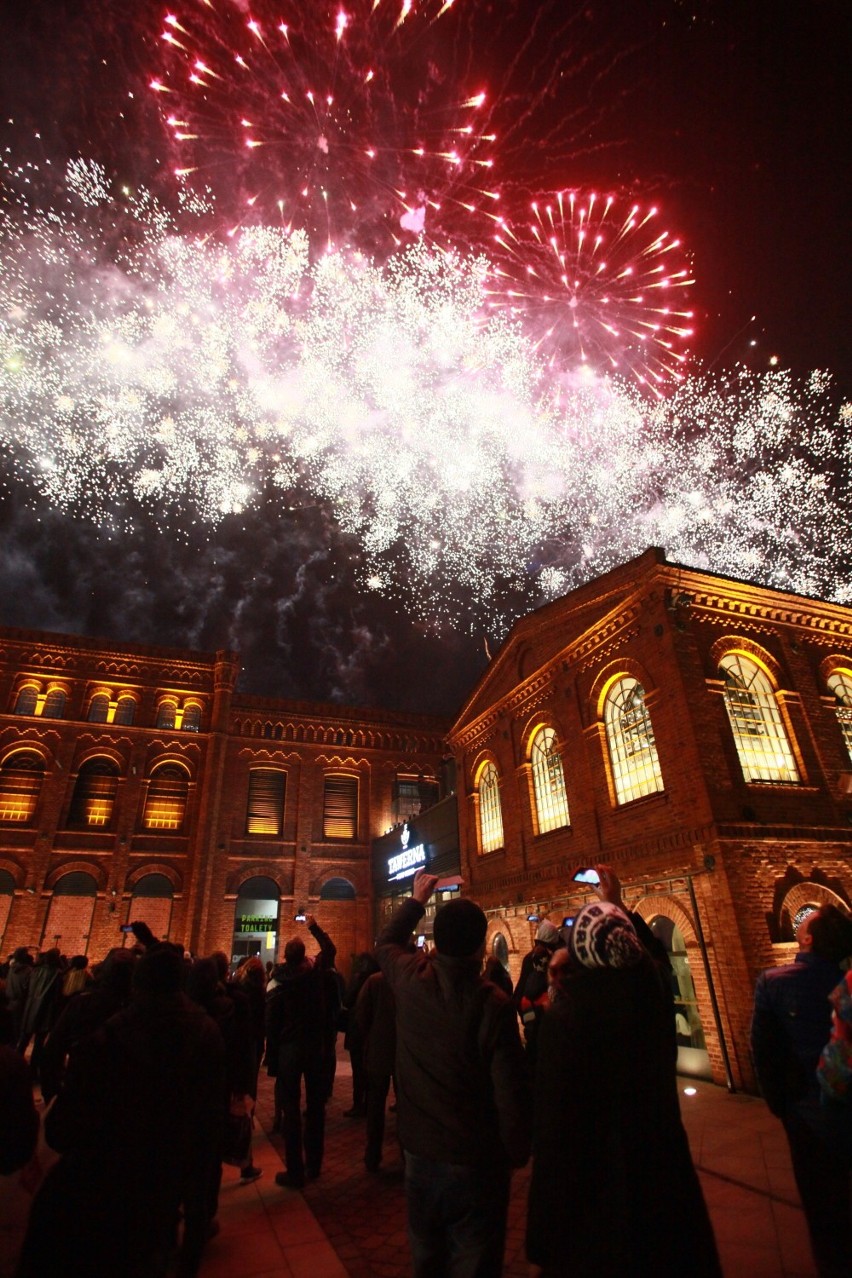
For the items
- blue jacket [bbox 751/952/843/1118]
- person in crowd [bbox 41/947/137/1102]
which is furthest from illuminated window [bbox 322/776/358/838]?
blue jacket [bbox 751/952/843/1118]

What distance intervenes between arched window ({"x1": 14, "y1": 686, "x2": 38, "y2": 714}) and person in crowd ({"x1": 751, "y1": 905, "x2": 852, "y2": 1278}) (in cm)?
2652

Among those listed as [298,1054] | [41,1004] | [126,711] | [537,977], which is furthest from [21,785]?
[537,977]

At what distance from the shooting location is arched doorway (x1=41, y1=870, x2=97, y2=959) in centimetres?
2159

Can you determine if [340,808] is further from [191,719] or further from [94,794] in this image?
[94,794]

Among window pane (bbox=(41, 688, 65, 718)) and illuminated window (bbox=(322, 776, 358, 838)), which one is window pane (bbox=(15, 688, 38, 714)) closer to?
window pane (bbox=(41, 688, 65, 718))

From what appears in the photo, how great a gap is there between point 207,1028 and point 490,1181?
1467mm

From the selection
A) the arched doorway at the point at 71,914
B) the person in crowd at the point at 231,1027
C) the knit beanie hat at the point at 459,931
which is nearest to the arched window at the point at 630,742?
the person in crowd at the point at 231,1027

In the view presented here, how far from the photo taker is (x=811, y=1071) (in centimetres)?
337

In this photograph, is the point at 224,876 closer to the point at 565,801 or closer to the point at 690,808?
the point at 565,801

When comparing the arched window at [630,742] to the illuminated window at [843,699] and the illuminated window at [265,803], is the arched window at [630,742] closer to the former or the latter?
the illuminated window at [843,699]

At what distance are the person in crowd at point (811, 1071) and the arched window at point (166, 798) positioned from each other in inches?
946

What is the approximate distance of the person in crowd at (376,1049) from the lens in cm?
608

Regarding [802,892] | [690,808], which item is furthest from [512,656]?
[802,892]

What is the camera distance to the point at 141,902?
22.9 meters
